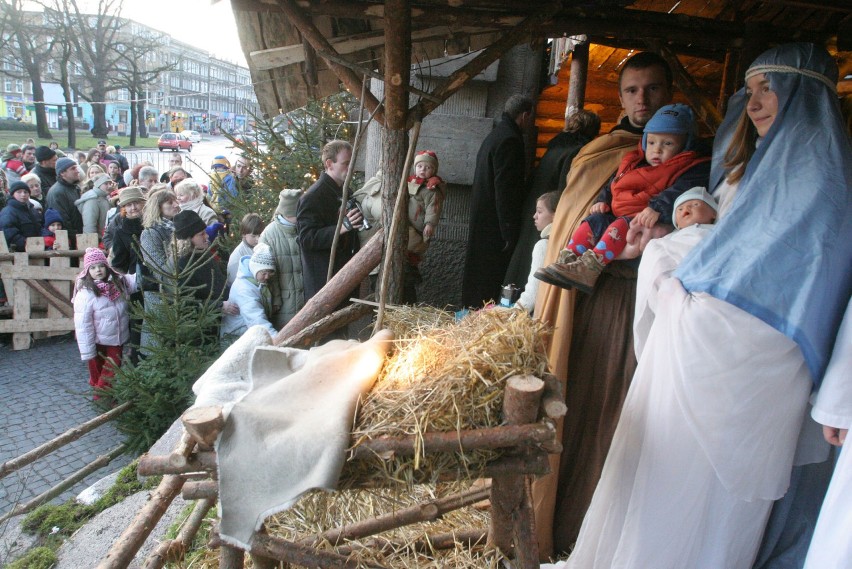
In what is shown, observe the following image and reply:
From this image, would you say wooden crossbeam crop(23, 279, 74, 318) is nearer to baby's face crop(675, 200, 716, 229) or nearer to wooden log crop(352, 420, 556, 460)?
wooden log crop(352, 420, 556, 460)

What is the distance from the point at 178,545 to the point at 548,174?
295cm

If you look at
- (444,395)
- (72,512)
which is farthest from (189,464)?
(72,512)

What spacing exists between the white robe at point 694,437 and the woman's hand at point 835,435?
11 centimetres

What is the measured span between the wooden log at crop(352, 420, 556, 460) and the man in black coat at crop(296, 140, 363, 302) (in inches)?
102

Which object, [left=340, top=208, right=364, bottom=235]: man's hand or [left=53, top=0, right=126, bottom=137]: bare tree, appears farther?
[left=53, top=0, right=126, bottom=137]: bare tree

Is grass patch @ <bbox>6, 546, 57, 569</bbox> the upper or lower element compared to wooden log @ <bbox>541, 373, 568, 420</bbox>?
lower

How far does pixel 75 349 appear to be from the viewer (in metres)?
7.21

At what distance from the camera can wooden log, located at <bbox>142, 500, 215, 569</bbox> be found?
2463 millimetres

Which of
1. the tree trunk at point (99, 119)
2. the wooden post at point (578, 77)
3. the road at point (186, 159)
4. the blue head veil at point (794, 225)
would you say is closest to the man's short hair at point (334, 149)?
the wooden post at point (578, 77)

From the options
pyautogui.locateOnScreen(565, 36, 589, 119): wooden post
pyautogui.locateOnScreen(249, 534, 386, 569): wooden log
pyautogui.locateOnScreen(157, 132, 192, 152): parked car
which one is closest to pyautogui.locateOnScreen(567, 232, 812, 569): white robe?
pyautogui.locateOnScreen(249, 534, 386, 569): wooden log

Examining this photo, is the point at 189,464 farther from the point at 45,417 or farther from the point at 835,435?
the point at 45,417

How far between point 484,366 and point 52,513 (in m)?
3.66

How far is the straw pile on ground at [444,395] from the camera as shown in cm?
176

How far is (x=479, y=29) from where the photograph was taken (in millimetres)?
3334
